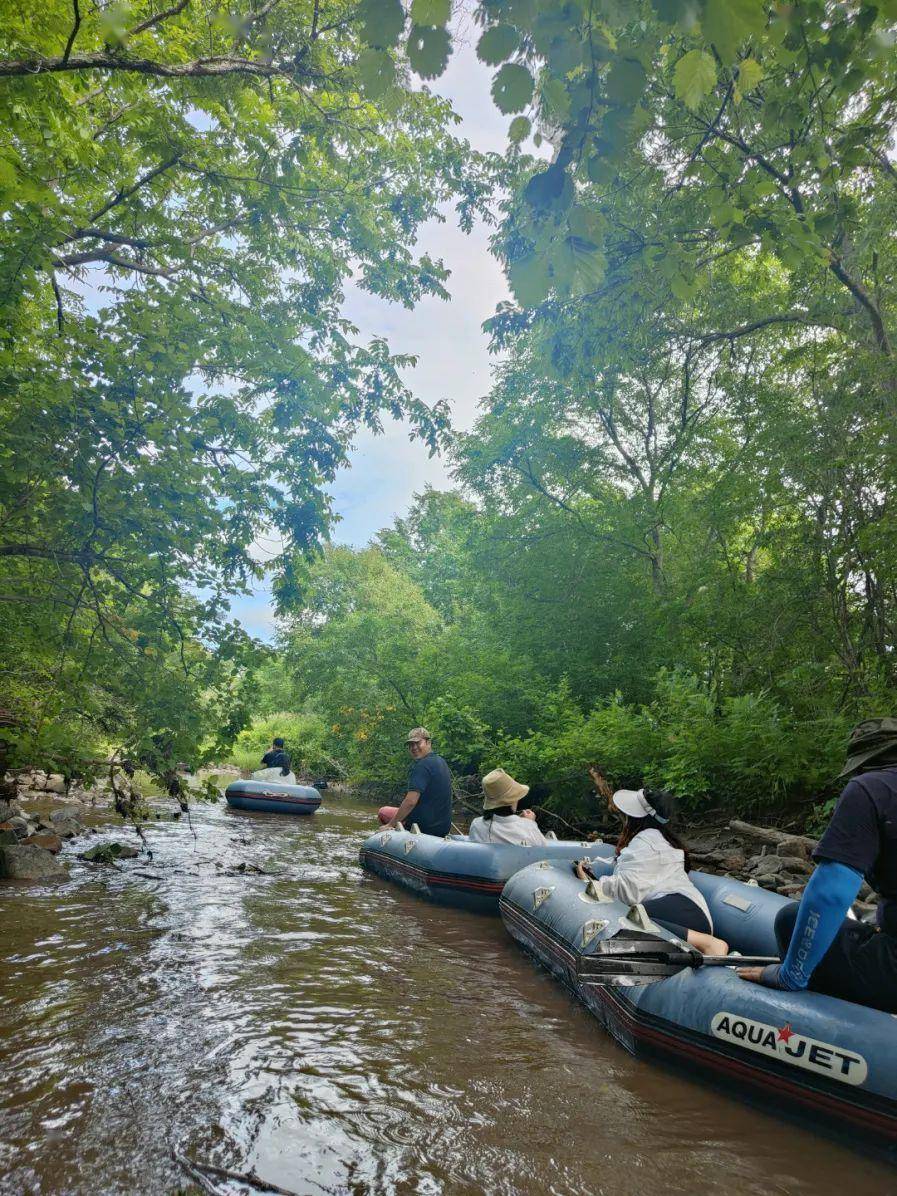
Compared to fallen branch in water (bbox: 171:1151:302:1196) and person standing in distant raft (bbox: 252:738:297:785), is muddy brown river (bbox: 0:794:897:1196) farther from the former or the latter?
person standing in distant raft (bbox: 252:738:297:785)

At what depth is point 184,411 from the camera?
6.61 meters

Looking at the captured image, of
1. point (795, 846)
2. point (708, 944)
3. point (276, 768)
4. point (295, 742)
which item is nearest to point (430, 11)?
point (708, 944)

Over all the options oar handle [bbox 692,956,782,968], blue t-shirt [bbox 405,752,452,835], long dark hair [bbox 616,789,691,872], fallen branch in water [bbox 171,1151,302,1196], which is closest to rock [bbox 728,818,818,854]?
blue t-shirt [bbox 405,752,452,835]

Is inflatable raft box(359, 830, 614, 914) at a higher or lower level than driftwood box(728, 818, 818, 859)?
lower

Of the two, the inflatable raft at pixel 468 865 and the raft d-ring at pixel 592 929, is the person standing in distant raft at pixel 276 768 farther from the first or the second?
the raft d-ring at pixel 592 929

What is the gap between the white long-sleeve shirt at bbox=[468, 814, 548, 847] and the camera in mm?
7000

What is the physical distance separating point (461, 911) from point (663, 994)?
137 inches

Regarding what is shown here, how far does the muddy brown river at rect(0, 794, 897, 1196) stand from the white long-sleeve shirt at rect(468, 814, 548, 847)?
1.44 m

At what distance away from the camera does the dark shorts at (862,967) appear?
2.92 meters

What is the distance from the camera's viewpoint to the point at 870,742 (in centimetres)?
287

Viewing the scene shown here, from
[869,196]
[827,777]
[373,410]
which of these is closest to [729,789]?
[827,777]

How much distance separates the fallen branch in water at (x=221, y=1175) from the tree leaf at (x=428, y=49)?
337 cm

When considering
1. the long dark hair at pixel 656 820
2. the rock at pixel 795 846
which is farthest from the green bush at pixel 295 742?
the long dark hair at pixel 656 820

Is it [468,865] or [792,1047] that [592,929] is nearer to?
[792,1047]
